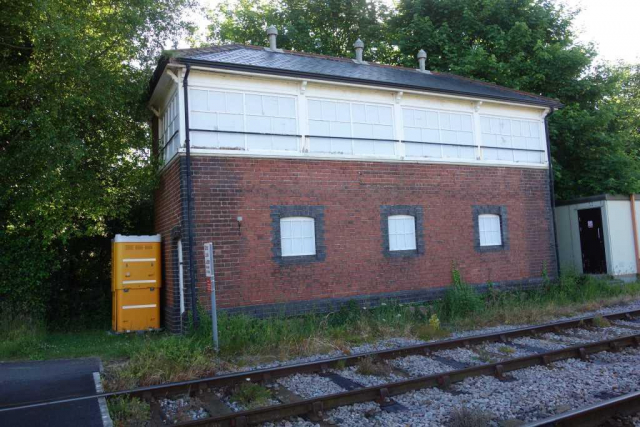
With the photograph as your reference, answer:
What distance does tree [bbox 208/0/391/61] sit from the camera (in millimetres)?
27047

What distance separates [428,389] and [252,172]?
6.62 m

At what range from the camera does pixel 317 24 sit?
2866 cm

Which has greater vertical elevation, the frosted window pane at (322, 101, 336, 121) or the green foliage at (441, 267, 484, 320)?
the frosted window pane at (322, 101, 336, 121)

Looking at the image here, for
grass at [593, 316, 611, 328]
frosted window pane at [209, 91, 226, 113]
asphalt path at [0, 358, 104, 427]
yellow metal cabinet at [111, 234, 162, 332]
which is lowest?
asphalt path at [0, 358, 104, 427]

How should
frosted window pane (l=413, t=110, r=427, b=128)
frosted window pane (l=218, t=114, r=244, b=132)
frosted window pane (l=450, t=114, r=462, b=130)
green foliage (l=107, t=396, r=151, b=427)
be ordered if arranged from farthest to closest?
frosted window pane (l=450, t=114, r=462, b=130) < frosted window pane (l=413, t=110, r=427, b=128) < frosted window pane (l=218, t=114, r=244, b=132) < green foliage (l=107, t=396, r=151, b=427)

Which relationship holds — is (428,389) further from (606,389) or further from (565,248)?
(565,248)

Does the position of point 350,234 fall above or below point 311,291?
above

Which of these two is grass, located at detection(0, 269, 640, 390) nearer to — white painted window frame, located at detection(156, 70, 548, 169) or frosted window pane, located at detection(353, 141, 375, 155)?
white painted window frame, located at detection(156, 70, 548, 169)

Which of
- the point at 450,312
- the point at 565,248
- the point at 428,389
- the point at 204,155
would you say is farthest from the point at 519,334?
the point at 565,248

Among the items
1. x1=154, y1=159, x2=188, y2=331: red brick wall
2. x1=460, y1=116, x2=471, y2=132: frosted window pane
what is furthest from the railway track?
x1=460, y1=116, x2=471, y2=132: frosted window pane

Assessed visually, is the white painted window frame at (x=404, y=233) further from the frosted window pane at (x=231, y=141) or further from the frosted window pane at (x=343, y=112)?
the frosted window pane at (x=231, y=141)

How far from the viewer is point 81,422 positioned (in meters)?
5.69

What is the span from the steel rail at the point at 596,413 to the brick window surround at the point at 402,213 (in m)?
7.82

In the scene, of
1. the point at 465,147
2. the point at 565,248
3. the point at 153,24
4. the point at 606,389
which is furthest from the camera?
the point at 565,248
